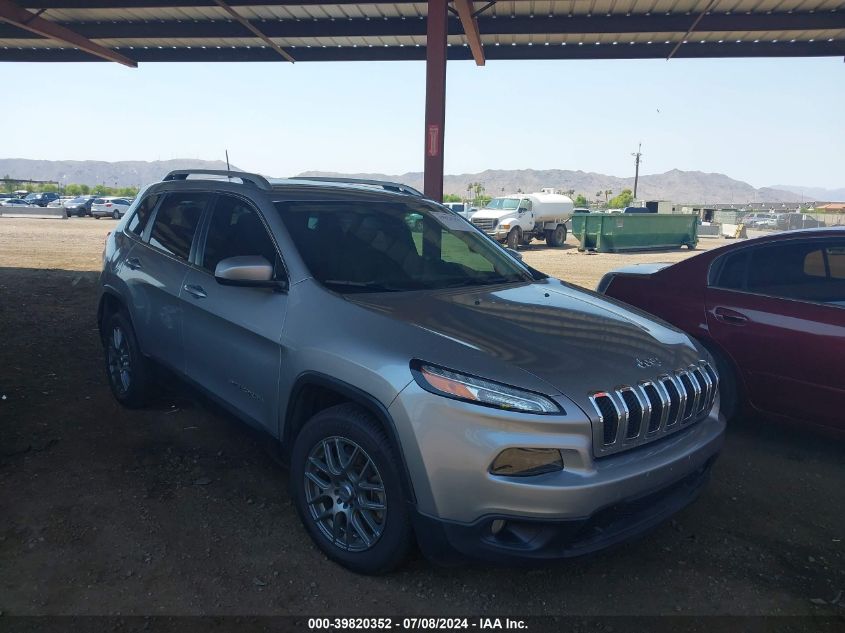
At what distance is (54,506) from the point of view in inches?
135

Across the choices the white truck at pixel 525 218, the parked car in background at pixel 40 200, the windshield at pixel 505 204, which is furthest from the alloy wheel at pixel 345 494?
the parked car in background at pixel 40 200

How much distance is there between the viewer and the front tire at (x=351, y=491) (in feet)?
8.56

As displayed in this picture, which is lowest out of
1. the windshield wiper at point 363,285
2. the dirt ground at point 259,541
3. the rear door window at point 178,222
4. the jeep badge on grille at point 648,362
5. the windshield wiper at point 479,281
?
the dirt ground at point 259,541

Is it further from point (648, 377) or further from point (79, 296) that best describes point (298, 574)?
point (79, 296)

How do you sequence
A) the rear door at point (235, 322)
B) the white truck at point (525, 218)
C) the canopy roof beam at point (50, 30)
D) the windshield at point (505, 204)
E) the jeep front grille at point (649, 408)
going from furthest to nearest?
the windshield at point (505, 204) → the white truck at point (525, 218) → the canopy roof beam at point (50, 30) → the rear door at point (235, 322) → the jeep front grille at point (649, 408)

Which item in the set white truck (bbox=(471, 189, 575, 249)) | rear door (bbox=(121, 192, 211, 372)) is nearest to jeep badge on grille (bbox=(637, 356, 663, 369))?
rear door (bbox=(121, 192, 211, 372))

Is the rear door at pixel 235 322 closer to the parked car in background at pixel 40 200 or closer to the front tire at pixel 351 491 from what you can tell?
the front tire at pixel 351 491

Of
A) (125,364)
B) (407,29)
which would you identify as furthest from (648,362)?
(407,29)

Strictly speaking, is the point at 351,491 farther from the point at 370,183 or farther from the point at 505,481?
the point at 370,183

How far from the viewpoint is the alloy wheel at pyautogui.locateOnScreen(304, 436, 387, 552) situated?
8.94 ft

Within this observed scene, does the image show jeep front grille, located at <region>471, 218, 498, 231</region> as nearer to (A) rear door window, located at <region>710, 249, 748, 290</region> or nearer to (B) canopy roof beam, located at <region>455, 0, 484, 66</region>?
(B) canopy roof beam, located at <region>455, 0, 484, 66</region>

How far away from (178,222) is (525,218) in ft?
76.3

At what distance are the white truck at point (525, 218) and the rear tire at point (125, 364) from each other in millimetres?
20572

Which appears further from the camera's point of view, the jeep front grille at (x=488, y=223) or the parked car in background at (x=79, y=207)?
the parked car in background at (x=79, y=207)
